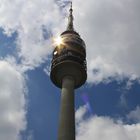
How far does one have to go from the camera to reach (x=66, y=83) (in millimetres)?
82062

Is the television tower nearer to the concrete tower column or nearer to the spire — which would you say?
the concrete tower column

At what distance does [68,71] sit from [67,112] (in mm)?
11602

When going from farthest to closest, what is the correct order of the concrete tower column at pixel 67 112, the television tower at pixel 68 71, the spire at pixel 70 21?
the spire at pixel 70 21 → the television tower at pixel 68 71 → the concrete tower column at pixel 67 112

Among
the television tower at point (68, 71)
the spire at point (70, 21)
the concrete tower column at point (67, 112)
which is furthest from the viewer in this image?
the spire at point (70, 21)

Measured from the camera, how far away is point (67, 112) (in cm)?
7600

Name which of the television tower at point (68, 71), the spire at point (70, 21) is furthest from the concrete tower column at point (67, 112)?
the spire at point (70, 21)

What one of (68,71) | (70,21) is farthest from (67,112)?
(70,21)

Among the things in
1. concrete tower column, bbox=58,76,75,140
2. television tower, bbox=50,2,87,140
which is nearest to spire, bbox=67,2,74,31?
television tower, bbox=50,2,87,140

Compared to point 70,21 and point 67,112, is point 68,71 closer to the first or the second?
point 67,112

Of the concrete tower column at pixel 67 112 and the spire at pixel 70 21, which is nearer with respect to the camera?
the concrete tower column at pixel 67 112

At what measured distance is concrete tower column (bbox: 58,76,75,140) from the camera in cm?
7288

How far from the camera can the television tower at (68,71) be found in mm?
74875

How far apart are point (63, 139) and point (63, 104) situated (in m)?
8.78

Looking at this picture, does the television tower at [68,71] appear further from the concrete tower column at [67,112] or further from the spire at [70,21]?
the spire at [70,21]
